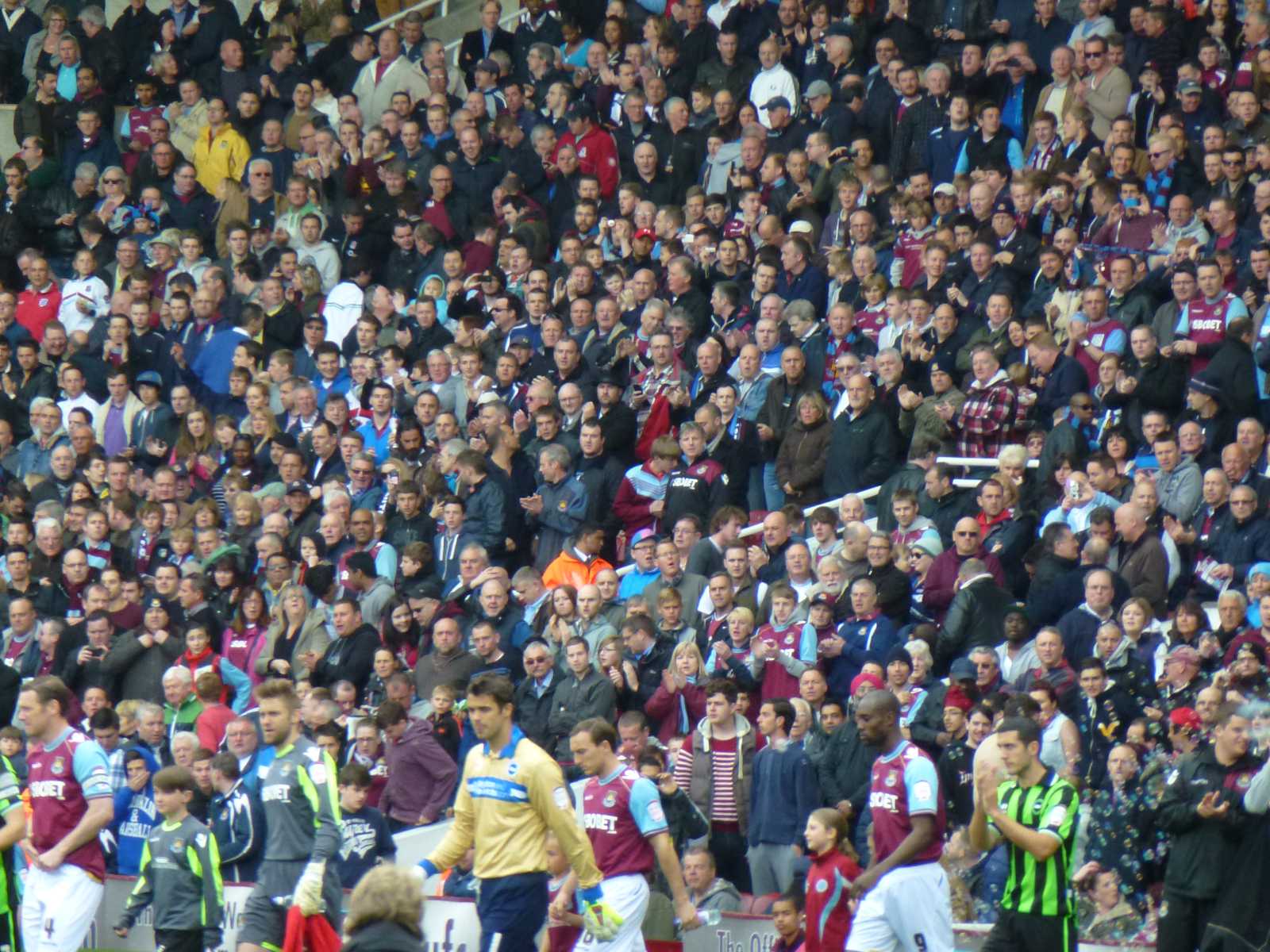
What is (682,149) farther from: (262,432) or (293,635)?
(293,635)

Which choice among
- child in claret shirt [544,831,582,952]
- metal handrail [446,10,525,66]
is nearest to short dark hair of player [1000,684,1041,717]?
child in claret shirt [544,831,582,952]

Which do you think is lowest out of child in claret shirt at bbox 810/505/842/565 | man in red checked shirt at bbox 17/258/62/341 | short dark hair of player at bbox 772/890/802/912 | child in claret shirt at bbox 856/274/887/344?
short dark hair of player at bbox 772/890/802/912

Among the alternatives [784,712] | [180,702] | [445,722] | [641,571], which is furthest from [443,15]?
[784,712]

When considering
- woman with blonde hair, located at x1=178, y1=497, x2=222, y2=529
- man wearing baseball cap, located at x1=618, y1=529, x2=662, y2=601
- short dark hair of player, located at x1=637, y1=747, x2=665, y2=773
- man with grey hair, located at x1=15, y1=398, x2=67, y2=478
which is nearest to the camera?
short dark hair of player, located at x1=637, y1=747, x2=665, y2=773

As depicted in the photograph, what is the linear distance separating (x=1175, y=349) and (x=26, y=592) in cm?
948

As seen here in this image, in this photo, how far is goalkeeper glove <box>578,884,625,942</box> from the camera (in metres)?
10.3

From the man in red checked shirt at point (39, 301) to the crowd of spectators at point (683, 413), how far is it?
0.05m

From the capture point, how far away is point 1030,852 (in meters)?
10.5

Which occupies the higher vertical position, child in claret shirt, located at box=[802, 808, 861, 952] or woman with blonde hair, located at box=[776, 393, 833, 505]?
woman with blonde hair, located at box=[776, 393, 833, 505]

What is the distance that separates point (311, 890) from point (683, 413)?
792 cm

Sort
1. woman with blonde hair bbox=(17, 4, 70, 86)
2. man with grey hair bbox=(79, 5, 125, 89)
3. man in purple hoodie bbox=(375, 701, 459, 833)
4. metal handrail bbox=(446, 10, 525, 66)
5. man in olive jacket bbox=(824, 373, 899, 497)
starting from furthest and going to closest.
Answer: metal handrail bbox=(446, 10, 525, 66) < woman with blonde hair bbox=(17, 4, 70, 86) < man with grey hair bbox=(79, 5, 125, 89) < man in olive jacket bbox=(824, 373, 899, 497) < man in purple hoodie bbox=(375, 701, 459, 833)

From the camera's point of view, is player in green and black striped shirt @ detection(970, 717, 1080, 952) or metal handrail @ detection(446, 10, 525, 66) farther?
metal handrail @ detection(446, 10, 525, 66)

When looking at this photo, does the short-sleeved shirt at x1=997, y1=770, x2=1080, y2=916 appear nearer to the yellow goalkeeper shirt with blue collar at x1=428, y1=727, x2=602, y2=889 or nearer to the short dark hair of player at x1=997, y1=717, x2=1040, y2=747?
the short dark hair of player at x1=997, y1=717, x2=1040, y2=747

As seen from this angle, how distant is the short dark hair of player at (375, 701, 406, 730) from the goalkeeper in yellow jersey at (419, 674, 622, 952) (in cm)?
457
